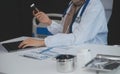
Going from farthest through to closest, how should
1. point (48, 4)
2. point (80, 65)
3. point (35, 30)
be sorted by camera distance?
point (48, 4), point (35, 30), point (80, 65)

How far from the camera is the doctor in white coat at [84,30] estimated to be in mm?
1989

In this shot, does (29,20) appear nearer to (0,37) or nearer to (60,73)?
(0,37)

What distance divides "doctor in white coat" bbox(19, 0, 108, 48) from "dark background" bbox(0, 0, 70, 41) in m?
1.58

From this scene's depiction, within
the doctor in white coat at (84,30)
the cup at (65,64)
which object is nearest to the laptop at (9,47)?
the doctor in white coat at (84,30)

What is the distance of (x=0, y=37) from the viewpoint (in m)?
3.91

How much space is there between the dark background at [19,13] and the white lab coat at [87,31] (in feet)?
5.45

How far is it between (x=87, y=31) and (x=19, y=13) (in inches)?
84.4

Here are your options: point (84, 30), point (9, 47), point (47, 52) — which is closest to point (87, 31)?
point (84, 30)

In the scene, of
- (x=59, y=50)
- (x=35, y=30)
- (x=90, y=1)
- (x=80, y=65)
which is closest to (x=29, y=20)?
(x=35, y=30)

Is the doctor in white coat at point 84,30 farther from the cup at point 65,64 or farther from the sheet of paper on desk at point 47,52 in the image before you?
the cup at point 65,64

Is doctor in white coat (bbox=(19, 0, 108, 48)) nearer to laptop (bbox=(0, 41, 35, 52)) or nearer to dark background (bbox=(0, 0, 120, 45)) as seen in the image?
laptop (bbox=(0, 41, 35, 52))

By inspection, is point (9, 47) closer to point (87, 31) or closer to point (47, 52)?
point (47, 52)

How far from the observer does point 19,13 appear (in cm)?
401

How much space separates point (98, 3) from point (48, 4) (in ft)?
5.87
